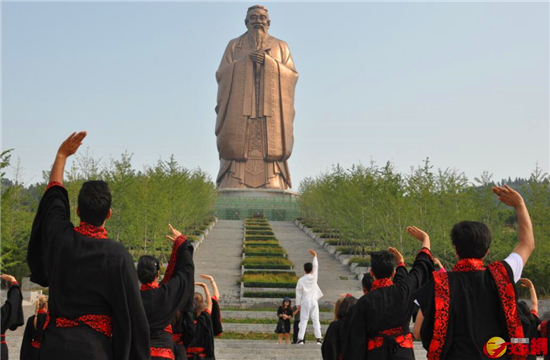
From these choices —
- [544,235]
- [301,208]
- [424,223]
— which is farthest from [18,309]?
[301,208]

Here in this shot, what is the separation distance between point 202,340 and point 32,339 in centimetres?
177

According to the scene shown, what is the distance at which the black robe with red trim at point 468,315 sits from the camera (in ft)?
10.8

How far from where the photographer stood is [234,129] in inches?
1544

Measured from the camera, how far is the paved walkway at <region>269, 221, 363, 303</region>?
56.3ft

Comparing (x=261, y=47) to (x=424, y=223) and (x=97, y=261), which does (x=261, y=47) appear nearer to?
(x=424, y=223)

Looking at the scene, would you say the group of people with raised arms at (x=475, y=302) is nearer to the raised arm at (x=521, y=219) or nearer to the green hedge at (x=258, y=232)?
the raised arm at (x=521, y=219)

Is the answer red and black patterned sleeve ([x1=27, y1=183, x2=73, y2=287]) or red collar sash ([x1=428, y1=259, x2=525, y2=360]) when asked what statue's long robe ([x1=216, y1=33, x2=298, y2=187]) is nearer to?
red and black patterned sleeve ([x1=27, y1=183, x2=73, y2=287])


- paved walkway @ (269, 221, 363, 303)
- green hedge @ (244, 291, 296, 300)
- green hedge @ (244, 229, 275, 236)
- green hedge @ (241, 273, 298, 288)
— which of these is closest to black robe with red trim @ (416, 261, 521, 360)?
paved walkway @ (269, 221, 363, 303)

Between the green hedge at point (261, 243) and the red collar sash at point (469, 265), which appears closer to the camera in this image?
the red collar sash at point (469, 265)

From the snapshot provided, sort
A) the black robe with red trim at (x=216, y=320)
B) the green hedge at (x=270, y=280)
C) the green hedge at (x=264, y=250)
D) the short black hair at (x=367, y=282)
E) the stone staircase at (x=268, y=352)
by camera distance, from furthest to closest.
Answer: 1. the green hedge at (x=264, y=250)
2. the green hedge at (x=270, y=280)
3. the stone staircase at (x=268, y=352)
4. the black robe with red trim at (x=216, y=320)
5. the short black hair at (x=367, y=282)

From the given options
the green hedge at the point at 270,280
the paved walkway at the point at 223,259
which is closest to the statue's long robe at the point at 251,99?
the paved walkway at the point at 223,259

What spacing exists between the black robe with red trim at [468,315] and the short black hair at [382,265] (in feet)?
3.42

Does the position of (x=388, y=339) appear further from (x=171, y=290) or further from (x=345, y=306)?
(x=171, y=290)

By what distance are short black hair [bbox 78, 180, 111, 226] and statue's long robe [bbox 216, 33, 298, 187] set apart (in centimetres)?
3589
